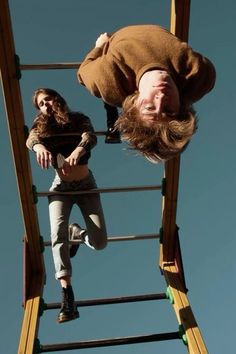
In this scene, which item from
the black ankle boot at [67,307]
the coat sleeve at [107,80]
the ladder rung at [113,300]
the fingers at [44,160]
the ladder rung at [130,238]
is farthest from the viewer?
the ladder rung at [130,238]

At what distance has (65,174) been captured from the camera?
3324 millimetres

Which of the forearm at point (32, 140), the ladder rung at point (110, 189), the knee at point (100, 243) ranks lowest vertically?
the knee at point (100, 243)

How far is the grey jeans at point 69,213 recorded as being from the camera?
3.30 metres

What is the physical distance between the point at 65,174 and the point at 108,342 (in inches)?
44.0

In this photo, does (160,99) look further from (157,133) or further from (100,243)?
(100,243)

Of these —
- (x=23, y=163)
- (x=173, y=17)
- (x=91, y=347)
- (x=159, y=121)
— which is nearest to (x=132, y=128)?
(x=159, y=121)

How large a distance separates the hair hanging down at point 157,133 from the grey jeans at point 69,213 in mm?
1352

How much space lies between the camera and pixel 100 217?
3400 millimetres

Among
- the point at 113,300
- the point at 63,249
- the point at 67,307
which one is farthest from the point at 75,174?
the point at 113,300

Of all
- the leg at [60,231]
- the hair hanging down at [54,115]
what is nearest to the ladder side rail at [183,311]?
the leg at [60,231]

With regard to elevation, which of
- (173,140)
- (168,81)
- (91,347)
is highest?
(168,81)

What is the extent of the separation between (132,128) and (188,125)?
0.22 m

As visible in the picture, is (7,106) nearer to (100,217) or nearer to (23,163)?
(23,163)

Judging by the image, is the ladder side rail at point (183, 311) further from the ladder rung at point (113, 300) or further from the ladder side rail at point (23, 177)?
the ladder side rail at point (23, 177)
